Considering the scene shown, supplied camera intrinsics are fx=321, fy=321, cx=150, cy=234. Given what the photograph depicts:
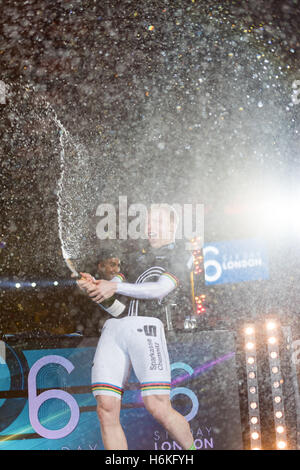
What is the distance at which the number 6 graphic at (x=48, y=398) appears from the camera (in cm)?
95

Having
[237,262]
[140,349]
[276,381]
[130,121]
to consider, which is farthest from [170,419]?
[237,262]

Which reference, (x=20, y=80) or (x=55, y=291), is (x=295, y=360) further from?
(x=20, y=80)

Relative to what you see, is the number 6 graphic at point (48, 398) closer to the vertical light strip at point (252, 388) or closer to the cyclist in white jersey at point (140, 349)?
the cyclist in white jersey at point (140, 349)

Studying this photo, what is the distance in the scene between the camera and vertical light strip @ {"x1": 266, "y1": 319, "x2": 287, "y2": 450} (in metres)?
0.86

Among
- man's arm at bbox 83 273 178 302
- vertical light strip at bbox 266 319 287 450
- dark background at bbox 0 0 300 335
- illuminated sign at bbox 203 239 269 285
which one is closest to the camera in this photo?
vertical light strip at bbox 266 319 287 450

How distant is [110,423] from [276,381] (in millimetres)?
482

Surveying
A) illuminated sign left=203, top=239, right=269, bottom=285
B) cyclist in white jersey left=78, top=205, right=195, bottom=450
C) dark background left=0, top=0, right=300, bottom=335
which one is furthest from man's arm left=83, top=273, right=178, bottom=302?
illuminated sign left=203, top=239, right=269, bottom=285

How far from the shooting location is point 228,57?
182 cm

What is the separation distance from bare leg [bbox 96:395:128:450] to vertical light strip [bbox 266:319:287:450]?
1.39 ft

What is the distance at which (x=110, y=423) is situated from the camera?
0.91 m

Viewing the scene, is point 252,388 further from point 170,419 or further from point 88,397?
point 88,397

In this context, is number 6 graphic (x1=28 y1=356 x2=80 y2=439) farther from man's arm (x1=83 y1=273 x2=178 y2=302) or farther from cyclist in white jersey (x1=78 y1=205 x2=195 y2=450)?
man's arm (x1=83 y1=273 x2=178 y2=302)
